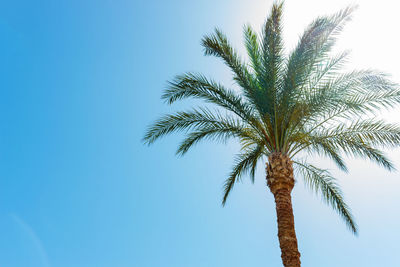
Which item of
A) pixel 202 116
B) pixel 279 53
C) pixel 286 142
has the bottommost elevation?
pixel 286 142

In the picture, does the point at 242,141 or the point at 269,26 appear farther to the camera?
the point at 242,141

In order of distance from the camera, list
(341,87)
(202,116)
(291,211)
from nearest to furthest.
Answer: (291,211) < (341,87) < (202,116)

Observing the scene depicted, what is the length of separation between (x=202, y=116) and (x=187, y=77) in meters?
1.27

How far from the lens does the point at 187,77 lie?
10.5 meters

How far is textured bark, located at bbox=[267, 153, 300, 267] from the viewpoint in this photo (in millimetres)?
8484

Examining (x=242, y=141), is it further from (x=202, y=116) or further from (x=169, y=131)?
(x=169, y=131)

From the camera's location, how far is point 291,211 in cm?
930

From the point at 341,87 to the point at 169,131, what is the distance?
527 cm

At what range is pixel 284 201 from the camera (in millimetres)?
9344

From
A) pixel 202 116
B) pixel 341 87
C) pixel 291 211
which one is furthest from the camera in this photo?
pixel 202 116

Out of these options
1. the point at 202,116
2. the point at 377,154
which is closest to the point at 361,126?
the point at 377,154

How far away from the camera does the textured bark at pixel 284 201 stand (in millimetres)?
8484

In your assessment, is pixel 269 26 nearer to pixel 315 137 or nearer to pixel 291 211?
pixel 315 137

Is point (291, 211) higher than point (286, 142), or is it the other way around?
point (286, 142)
